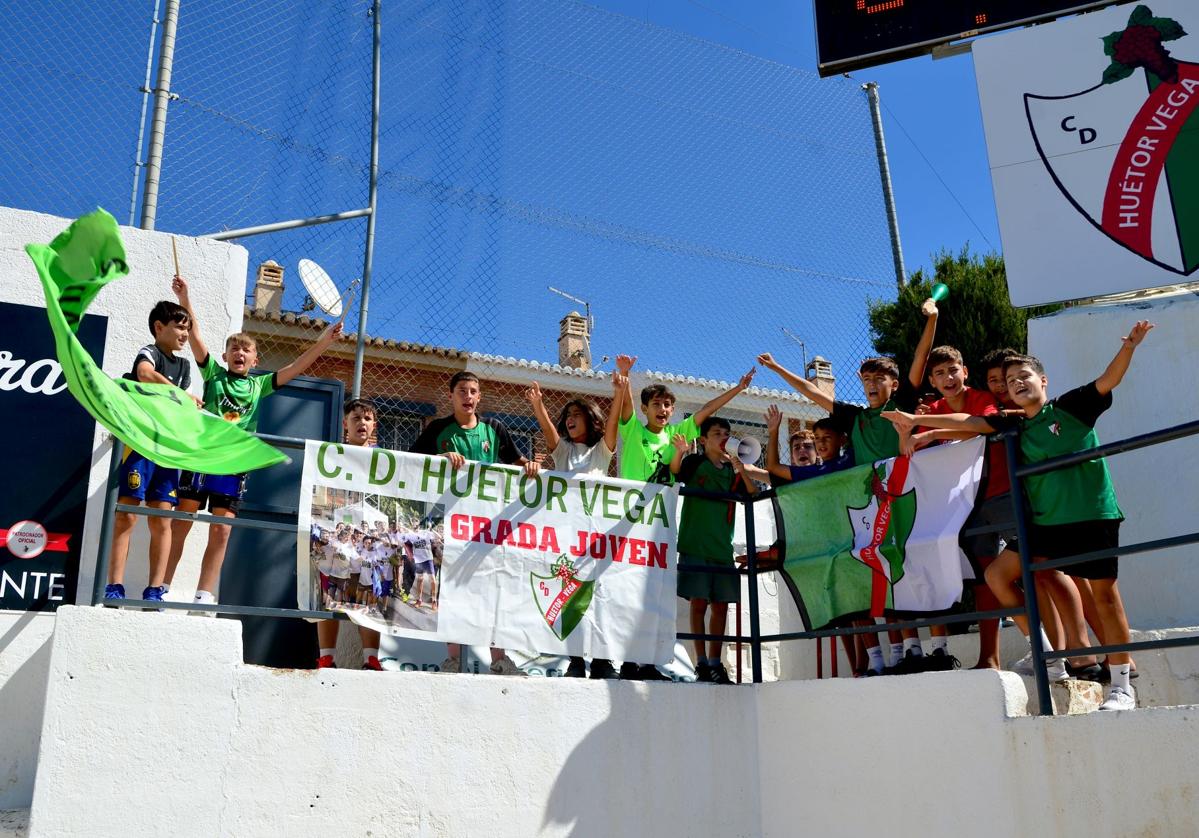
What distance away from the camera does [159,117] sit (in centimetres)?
641

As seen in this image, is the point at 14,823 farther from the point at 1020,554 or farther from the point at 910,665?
the point at 1020,554

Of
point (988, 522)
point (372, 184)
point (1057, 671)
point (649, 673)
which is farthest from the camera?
point (372, 184)

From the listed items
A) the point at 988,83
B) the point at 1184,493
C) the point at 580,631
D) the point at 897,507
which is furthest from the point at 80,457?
the point at 988,83

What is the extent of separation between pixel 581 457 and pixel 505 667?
1.22 meters

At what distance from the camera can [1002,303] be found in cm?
1986

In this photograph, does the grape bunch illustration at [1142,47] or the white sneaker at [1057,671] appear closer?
the white sneaker at [1057,671]

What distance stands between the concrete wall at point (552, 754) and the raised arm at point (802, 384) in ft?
4.98

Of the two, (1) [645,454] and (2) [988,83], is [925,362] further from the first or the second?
(2) [988,83]

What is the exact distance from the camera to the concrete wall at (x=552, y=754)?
13.1 ft

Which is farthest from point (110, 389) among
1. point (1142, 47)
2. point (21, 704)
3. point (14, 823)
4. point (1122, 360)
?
point (1142, 47)

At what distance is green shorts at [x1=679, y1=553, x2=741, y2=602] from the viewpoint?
5.84m

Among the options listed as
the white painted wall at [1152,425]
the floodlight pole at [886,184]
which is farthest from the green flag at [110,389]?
the floodlight pole at [886,184]

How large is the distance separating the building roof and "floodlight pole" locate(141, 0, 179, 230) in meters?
8.95

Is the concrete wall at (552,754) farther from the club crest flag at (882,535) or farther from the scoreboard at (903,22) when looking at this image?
the scoreboard at (903,22)
